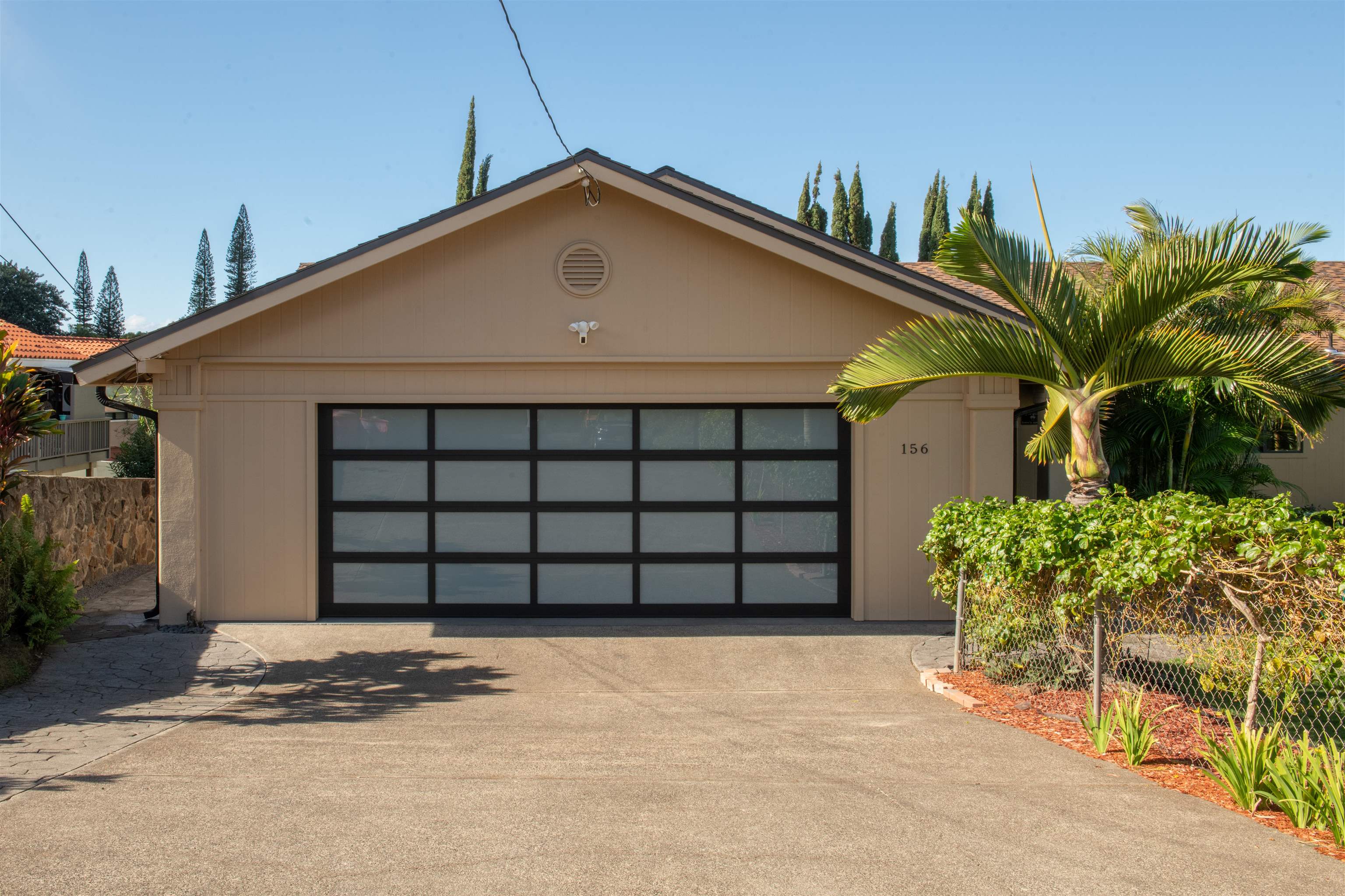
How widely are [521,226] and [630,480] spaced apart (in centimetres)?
273

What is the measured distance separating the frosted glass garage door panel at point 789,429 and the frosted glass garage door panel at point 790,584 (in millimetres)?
1207

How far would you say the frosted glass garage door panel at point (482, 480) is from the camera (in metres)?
9.98

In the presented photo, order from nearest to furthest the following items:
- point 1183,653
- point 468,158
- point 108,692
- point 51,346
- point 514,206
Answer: point 1183,653
point 108,692
point 514,206
point 51,346
point 468,158

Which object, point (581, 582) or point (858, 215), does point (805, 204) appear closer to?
point (858, 215)

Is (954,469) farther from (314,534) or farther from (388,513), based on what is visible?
(314,534)

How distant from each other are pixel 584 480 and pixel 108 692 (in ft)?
14.7

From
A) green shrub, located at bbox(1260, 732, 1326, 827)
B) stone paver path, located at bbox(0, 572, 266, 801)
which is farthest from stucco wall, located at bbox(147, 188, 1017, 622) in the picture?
green shrub, located at bbox(1260, 732, 1326, 827)

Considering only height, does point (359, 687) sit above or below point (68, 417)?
below

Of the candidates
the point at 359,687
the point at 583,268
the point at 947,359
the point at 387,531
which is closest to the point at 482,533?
the point at 387,531

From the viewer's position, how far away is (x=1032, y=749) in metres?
6.14

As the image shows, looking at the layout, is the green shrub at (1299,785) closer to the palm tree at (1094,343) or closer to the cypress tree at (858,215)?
the palm tree at (1094,343)

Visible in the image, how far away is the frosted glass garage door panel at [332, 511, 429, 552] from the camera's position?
32.6 ft

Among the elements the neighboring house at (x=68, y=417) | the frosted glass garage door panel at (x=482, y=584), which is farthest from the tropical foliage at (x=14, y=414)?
the neighboring house at (x=68, y=417)

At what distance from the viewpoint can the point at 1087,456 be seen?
24.6 ft
